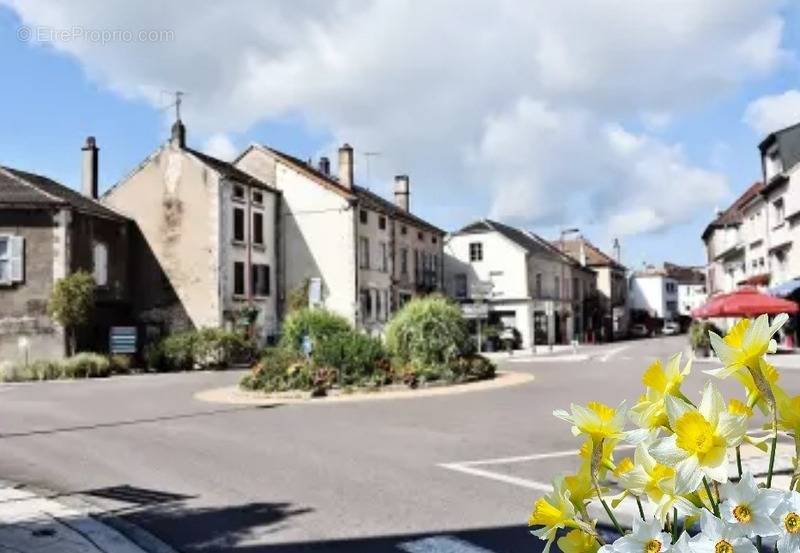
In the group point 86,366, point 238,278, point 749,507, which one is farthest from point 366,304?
point 749,507

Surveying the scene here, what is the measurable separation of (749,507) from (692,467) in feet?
0.42

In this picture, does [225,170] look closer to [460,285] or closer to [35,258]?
[35,258]

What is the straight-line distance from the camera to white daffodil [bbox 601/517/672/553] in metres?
1.60

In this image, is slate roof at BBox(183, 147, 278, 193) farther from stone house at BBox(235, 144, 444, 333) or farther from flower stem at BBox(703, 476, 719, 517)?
flower stem at BBox(703, 476, 719, 517)

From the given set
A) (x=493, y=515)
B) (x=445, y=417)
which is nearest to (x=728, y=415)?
(x=493, y=515)

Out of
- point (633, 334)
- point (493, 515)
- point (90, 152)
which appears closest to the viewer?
point (493, 515)

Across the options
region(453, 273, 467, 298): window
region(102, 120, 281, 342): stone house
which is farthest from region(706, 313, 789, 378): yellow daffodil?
region(453, 273, 467, 298): window

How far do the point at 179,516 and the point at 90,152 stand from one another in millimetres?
34022

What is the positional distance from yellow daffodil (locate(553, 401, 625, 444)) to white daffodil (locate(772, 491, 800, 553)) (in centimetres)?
36

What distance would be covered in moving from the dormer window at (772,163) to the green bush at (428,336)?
20.6m

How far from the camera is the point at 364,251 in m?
41.9

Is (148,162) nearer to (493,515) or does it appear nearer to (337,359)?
(337,359)

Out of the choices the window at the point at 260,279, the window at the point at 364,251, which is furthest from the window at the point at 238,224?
the window at the point at 364,251

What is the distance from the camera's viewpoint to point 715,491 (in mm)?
1712
